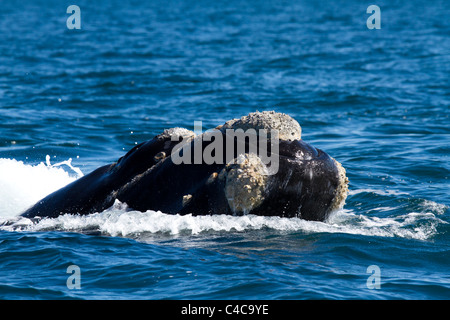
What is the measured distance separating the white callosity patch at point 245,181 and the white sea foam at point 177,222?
0.24m

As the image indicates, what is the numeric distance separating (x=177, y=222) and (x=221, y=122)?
1012 centimetres

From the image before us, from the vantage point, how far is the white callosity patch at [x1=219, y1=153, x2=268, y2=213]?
7477 mm

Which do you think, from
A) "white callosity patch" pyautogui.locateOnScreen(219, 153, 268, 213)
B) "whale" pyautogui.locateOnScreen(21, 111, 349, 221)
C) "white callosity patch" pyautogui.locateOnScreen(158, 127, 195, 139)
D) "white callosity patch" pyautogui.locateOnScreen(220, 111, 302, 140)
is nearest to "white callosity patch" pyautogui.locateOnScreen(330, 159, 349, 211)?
"whale" pyautogui.locateOnScreen(21, 111, 349, 221)

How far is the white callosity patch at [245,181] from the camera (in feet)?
24.5

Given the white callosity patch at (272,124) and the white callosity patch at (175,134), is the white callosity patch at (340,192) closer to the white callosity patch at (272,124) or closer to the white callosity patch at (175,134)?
the white callosity patch at (272,124)

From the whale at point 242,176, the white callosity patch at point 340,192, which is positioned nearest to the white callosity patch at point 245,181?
the whale at point 242,176

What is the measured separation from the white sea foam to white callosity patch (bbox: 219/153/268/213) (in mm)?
241

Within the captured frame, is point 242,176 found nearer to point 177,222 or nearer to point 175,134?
point 177,222

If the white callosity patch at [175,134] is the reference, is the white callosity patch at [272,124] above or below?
above

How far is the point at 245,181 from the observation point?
7457 mm

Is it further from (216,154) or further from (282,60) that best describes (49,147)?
(282,60)

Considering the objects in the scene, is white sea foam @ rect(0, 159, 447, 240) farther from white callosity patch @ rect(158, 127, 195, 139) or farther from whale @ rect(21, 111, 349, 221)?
white callosity patch @ rect(158, 127, 195, 139)

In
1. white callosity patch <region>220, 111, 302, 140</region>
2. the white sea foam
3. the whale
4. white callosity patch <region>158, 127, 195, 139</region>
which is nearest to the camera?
the whale

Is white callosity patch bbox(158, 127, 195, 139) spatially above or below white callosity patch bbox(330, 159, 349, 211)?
above
